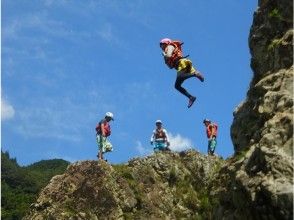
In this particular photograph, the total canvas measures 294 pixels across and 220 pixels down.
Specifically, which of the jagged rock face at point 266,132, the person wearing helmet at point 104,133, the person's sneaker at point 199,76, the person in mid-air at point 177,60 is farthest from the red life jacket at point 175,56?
the person wearing helmet at point 104,133

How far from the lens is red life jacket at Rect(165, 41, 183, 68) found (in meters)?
18.0

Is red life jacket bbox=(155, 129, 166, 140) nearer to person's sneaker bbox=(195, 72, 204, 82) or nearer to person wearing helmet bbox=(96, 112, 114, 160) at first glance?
person wearing helmet bbox=(96, 112, 114, 160)

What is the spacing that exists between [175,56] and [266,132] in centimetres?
655

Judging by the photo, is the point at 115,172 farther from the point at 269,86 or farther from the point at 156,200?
the point at 269,86

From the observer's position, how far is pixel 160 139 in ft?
81.3

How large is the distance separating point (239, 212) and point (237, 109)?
12.7 feet

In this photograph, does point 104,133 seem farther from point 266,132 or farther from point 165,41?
point 266,132

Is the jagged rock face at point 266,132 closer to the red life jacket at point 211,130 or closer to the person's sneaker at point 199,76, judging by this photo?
the person's sneaker at point 199,76

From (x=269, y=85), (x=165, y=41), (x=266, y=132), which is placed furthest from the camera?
(x=165, y=41)

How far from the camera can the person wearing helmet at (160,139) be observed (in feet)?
79.2

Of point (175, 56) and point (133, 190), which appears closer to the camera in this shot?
point (175, 56)

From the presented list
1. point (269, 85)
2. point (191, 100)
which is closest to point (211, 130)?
point (191, 100)

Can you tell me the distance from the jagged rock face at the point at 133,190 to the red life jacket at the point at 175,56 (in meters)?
7.74

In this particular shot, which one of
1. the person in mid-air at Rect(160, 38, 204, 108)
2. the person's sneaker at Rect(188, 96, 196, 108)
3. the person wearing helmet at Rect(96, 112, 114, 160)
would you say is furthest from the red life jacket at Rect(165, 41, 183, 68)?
the person wearing helmet at Rect(96, 112, 114, 160)
